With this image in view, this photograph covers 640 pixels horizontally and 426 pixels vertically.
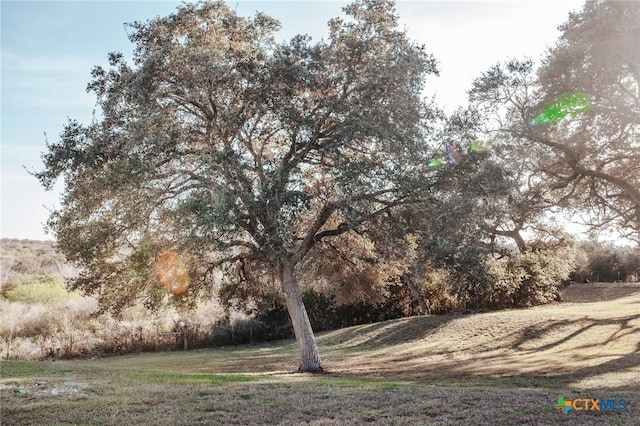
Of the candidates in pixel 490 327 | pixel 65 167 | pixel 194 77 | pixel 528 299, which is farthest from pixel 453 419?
pixel 528 299

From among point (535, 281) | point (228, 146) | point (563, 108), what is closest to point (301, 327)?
point (228, 146)

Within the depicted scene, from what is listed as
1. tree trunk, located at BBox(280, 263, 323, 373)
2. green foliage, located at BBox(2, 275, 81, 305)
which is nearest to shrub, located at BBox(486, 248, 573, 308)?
tree trunk, located at BBox(280, 263, 323, 373)

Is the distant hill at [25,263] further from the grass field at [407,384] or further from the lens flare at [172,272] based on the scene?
the lens flare at [172,272]

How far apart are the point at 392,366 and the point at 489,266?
5136 mm

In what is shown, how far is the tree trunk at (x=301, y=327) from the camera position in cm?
1662

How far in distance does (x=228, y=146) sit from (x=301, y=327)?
6.45 metres

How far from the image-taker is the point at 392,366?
57.3 feet

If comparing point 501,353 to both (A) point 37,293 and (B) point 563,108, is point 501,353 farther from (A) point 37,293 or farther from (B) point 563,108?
(A) point 37,293

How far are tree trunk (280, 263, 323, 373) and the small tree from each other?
0.07m

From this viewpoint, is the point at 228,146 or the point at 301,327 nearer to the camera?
the point at 228,146

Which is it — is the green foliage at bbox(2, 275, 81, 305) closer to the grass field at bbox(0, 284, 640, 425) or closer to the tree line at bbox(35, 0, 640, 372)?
the grass field at bbox(0, 284, 640, 425)

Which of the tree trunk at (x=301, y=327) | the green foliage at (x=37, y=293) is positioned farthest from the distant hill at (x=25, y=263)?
the tree trunk at (x=301, y=327)

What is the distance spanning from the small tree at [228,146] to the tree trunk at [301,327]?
0.07 meters

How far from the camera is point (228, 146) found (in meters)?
14.6
